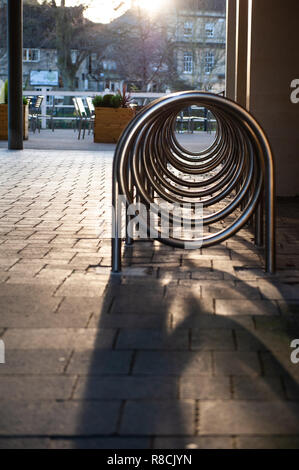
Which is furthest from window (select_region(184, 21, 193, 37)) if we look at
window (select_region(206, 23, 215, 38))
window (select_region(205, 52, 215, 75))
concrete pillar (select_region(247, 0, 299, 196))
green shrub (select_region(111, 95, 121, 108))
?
concrete pillar (select_region(247, 0, 299, 196))

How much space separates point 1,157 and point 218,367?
34.7 feet

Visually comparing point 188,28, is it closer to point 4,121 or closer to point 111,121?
point 4,121

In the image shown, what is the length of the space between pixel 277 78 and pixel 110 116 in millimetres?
9493

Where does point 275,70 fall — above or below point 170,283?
above

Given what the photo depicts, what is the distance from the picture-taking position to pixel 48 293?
12.9 ft

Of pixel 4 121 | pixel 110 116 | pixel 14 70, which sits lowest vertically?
pixel 4 121

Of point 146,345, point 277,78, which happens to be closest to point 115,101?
point 277,78

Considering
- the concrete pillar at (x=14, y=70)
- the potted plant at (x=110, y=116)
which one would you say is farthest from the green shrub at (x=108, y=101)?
the concrete pillar at (x=14, y=70)

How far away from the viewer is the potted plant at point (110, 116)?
17.2 m

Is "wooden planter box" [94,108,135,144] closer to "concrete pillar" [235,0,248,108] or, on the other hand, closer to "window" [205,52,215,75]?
"concrete pillar" [235,0,248,108]

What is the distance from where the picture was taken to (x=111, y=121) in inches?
680
